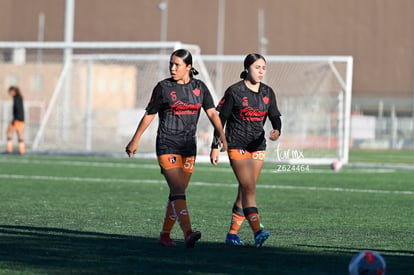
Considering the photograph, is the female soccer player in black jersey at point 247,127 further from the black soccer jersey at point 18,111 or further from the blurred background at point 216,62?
the black soccer jersey at point 18,111

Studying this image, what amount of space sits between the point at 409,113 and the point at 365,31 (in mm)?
6646

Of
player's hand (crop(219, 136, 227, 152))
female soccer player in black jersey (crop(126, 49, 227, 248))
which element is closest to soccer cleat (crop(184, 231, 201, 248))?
female soccer player in black jersey (crop(126, 49, 227, 248))

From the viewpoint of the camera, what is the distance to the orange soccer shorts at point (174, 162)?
10508 mm

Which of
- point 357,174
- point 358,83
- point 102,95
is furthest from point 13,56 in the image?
point 358,83

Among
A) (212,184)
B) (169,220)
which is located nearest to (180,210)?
(169,220)

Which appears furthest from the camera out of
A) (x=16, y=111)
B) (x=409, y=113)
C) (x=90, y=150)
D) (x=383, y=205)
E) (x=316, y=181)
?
(x=409, y=113)

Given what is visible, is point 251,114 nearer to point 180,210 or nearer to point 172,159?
point 172,159

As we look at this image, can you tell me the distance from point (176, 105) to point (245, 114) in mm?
801

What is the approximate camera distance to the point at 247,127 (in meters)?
10.9

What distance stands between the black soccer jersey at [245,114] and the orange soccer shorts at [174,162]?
547 millimetres

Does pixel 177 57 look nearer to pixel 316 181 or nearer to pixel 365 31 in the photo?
pixel 316 181

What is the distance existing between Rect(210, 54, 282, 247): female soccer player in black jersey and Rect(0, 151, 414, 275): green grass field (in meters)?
0.53

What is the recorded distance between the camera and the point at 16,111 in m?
32.2

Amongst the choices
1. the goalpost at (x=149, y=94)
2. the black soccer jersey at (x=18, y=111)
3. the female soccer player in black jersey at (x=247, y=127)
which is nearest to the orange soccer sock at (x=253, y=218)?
the female soccer player in black jersey at (x=247, y=127)
